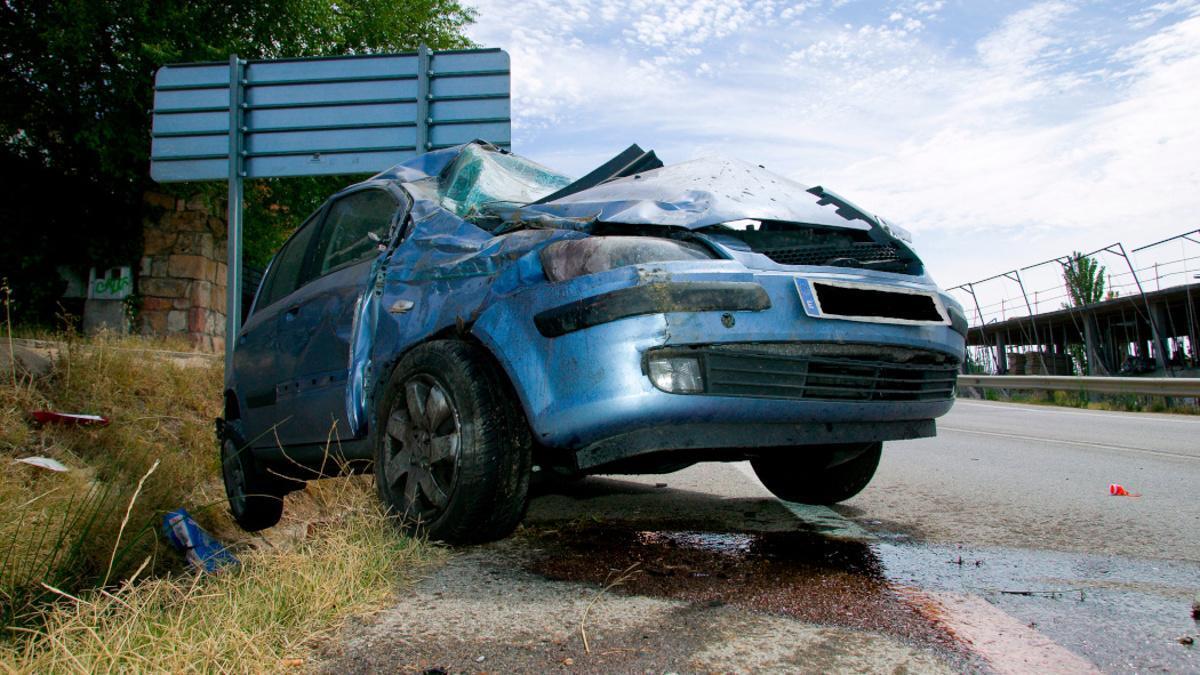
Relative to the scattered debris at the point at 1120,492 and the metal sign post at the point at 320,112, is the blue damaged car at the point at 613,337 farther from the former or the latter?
the metal sign post at the point at 320,112

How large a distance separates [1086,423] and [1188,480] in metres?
6.51

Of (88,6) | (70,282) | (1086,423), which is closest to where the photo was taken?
(1086,423)

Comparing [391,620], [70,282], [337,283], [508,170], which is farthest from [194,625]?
[70,282]

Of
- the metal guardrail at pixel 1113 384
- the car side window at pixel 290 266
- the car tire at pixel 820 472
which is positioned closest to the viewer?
the car tire at pixel 820 472

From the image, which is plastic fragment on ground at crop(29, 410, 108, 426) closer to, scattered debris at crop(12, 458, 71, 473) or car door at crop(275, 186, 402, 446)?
scattered debris at crop(12, 458, 71, 473)

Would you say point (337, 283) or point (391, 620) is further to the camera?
point (337, 283)

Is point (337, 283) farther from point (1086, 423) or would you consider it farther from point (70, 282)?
point (70, 282)

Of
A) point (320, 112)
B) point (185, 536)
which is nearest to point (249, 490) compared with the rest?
point (185, 536)

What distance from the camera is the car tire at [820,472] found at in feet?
12.3

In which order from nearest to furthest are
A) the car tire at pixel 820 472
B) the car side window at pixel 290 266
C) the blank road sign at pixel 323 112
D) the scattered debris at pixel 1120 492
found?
the car tire at pixel 820 472
the car side window at pixel 290 266
the scattered debris at pixel 1120 492
the blank road sign at pixel 323 112

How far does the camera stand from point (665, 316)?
8.57 ft

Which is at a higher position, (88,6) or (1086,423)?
(88,6)

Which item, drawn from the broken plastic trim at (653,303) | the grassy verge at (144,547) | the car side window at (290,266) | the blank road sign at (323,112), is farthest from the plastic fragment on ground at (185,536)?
the blank road sign at (323,112)

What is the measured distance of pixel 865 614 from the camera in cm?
228
